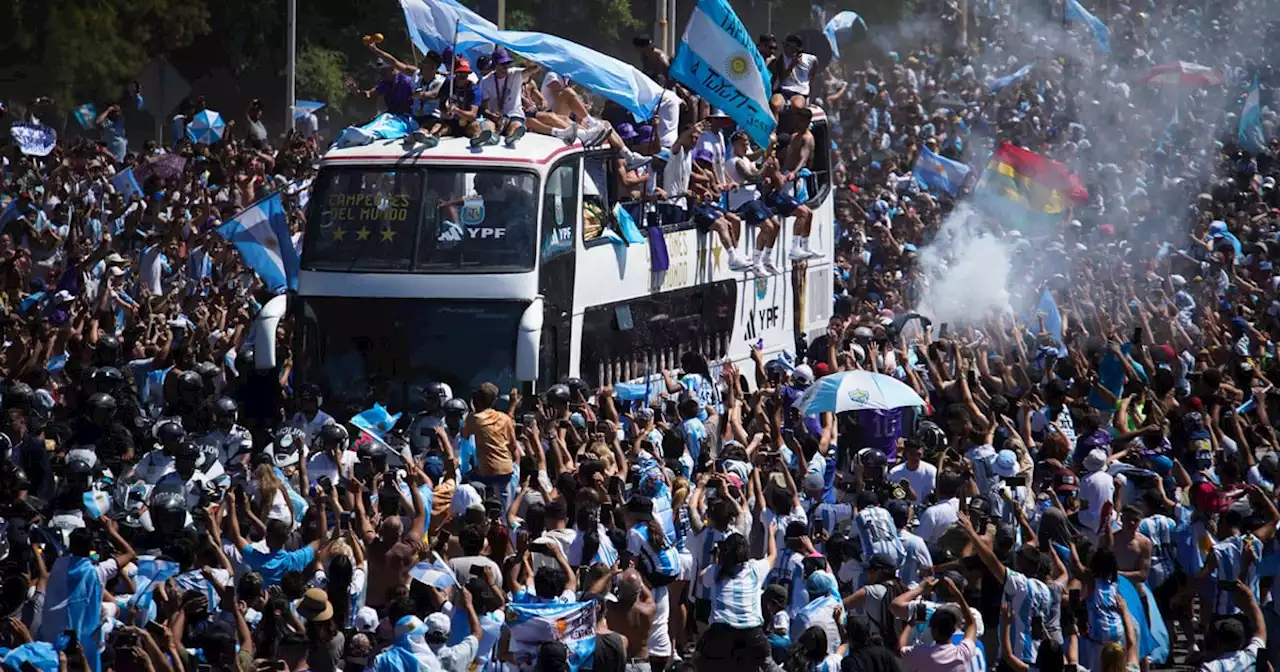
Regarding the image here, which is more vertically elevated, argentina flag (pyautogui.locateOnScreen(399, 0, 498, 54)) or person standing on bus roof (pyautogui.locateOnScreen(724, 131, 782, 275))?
argentina flag (pyautogui.locateOnScreen(399, 0, 498, 54))

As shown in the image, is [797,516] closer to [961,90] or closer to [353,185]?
[353,185]

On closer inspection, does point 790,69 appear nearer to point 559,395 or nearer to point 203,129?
point 559,395

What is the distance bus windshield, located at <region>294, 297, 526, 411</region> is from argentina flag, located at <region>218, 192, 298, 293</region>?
3.49ft

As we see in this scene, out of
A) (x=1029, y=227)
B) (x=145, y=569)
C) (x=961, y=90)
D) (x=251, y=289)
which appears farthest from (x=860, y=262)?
(x=961, y=90)

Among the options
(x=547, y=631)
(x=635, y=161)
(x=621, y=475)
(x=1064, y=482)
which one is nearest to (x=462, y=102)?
(x=635, y=161)

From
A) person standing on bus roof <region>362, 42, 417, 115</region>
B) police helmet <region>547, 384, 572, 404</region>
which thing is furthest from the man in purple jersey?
person standing on bus roof <region>362, 42, 417, 115</region>

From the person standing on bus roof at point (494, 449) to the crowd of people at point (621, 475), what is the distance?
2 cm

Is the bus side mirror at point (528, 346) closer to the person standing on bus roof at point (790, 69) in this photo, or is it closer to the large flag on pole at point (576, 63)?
the large flag on pole at point (576, 63)

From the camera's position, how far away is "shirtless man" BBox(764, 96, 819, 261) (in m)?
21.2

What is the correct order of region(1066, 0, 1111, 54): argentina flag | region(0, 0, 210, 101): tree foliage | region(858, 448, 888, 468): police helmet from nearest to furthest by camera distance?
region(858, 448, 888, 468): police helmet < region(0, 0, 210, 101): tree foliage < region(1066, 0, 1111, 54): argentina flag

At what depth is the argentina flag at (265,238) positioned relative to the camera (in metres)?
17.5

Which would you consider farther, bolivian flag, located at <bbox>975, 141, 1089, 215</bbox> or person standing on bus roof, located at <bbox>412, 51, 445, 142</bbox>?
bolivian flag, located at <bbox>975, 141, 1089, 215</bbox>

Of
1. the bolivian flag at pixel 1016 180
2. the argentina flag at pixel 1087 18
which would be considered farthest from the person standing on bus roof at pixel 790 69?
the argentina flag at pixel 1087 18

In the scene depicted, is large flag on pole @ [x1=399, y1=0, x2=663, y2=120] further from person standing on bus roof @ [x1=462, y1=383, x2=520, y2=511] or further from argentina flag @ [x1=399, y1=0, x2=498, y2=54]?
person standing on bus roof @ [x1=462, y1=383, x2=520, y2=511]
